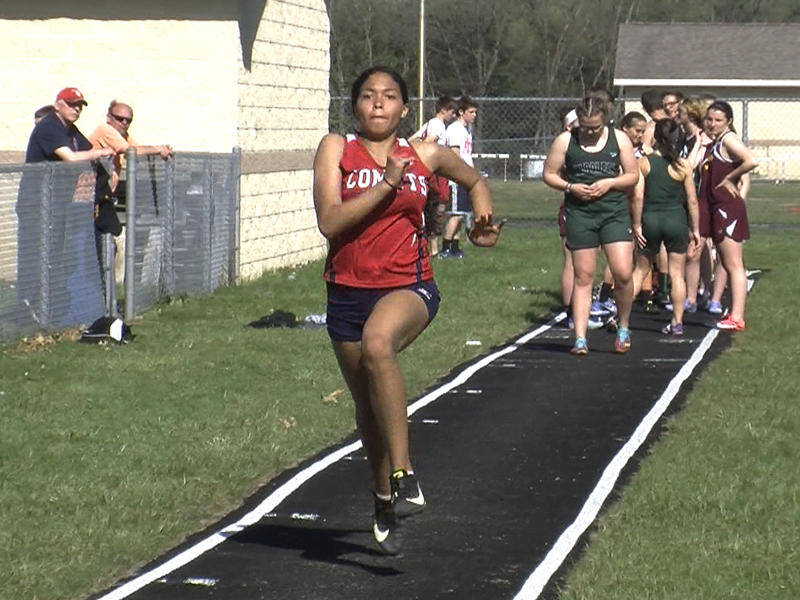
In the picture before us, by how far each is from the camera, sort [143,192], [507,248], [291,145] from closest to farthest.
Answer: [143,192], [291,145], [507,248]

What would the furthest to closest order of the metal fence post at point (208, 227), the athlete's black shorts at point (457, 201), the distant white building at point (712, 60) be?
1. the distant white building at point (712, 60)
2. the athlete's black shorts at point (457, 201)
3. the metal fence post at point (208, 227)

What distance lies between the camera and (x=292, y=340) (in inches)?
519

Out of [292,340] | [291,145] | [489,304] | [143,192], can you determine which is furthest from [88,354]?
[291,145]

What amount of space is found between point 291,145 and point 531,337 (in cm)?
720

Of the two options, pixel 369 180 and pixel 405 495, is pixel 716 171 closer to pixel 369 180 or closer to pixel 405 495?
pixel 369 180

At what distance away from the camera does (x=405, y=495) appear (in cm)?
655

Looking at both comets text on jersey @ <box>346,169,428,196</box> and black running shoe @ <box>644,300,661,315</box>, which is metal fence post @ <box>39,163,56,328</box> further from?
comets text on jersey @ <box>346,169,428,196</box>

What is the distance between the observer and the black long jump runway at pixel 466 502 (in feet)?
21.4

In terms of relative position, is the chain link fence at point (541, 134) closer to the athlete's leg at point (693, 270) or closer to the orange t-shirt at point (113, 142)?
the athlete's leg at point (693, 270)

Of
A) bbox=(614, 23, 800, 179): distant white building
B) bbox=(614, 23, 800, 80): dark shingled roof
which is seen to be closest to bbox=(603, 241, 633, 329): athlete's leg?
bbox=(614, 23, 800, 179): distant white building

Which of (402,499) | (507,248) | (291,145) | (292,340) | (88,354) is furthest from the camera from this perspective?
(507,248)

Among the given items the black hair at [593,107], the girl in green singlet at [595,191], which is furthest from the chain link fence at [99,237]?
the black hair at [593,107]

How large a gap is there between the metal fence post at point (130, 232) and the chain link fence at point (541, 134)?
1001 inches

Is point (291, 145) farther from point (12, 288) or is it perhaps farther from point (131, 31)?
point (12, 288)
